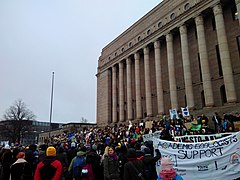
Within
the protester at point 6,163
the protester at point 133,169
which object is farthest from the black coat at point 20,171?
the protester at point 133,169

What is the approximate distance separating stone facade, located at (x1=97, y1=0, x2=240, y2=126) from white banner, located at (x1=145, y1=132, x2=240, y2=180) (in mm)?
16144

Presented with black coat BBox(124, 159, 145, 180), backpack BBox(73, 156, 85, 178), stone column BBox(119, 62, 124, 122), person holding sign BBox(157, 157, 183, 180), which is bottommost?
backpack BBox(73, 156, 85, 178)

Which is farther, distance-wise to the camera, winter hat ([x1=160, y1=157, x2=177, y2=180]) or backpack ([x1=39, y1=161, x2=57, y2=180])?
backpack ([x1=39, y1=161, x2=57, y2=180])

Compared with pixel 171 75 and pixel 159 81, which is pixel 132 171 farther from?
pixel 159 81

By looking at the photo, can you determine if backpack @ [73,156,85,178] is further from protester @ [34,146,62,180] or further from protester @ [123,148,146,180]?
protester @ [123,148,146,180]

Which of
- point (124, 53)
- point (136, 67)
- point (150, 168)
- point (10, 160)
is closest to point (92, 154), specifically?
point (150, 168)

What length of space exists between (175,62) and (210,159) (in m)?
29.5

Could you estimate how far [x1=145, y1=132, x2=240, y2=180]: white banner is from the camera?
7.65m

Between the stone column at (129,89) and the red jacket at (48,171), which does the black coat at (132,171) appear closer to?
the red jacket at (48,171)

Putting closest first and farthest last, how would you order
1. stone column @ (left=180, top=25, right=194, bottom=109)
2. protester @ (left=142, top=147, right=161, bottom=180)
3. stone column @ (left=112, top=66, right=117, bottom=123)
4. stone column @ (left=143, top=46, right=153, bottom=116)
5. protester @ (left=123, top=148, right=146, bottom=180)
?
protester @ (left=123, top=148, right=146, bottom=180)
protester @ (left=142, top=147, right=161, bottom=180)
stone column @ (left=180, top=25, right=194, bottom=109)
stone column @ (left=143, top=46, right=153, bottom=116)
stone column @ (left=112, top=66, right=117, bottom=123)

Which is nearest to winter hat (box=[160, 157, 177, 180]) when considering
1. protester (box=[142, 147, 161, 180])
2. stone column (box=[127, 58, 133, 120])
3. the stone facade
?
protester (box=[142, 147, 161, 180])

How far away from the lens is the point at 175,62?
36.1 m

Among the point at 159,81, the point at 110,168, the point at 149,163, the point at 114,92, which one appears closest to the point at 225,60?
the point at 159,81

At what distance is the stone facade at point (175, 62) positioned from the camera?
27656 mm
